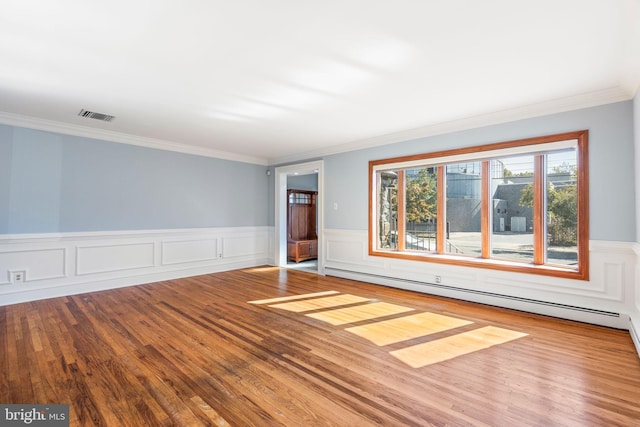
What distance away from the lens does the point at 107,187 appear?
4.93 metres

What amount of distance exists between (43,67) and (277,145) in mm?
3498

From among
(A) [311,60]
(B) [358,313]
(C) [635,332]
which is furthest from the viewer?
(B) [358,313]

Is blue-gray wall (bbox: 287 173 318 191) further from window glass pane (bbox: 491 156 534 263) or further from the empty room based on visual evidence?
window glass pane (bbox: 491 156 534 263)

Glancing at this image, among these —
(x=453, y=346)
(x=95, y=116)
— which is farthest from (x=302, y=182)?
(x=453, y=346)

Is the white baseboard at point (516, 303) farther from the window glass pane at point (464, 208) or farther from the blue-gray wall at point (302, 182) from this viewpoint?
the blue-gray wall at point (302, 182)

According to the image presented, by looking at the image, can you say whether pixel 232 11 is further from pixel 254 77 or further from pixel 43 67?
pixel 43 67

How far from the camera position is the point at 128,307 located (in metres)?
3.93

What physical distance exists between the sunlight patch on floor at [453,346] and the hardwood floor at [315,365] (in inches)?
0.7

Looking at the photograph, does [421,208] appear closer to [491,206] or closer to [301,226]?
[491,206]

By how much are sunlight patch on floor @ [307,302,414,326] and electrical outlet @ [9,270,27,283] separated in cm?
405

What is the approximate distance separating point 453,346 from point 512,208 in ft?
7.36

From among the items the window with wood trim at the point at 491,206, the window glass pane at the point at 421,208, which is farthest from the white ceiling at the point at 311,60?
the window glass pane at the point at 421,208

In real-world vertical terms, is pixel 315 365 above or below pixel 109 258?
below

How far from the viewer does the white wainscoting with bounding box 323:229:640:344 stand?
3121mm
